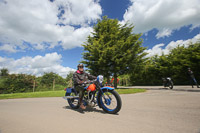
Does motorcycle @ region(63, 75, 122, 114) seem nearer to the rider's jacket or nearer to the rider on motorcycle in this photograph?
the rider on motorcycle

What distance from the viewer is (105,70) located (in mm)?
13930

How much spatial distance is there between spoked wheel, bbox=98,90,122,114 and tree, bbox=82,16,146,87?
9.22 metres

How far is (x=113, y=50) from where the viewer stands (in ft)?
41.2

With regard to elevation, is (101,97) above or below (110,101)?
above

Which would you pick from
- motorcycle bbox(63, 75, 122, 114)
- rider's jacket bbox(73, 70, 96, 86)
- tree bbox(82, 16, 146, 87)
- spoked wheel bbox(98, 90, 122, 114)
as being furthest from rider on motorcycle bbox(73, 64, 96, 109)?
tree bbox(82, 16, 146, 87)

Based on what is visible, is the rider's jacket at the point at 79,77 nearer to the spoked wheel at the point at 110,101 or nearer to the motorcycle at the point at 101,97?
the motorcycle at the point at 101,97

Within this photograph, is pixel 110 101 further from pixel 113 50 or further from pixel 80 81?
pixel 113 50

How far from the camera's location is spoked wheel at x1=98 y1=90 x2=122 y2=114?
3066mm

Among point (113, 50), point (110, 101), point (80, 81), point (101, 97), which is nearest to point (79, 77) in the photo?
point (80, 81)

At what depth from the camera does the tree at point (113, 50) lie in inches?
505

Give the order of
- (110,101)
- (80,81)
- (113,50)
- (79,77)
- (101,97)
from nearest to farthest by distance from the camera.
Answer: (110,101) < (101,97) < (80,81) < (79,77) < (113,50)

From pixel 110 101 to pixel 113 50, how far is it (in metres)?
9.88

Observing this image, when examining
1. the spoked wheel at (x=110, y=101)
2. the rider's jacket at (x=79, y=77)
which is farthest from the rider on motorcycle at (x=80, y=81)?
the spoked wheel at (x=110, y=101)

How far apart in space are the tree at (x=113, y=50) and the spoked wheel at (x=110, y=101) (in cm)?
922
